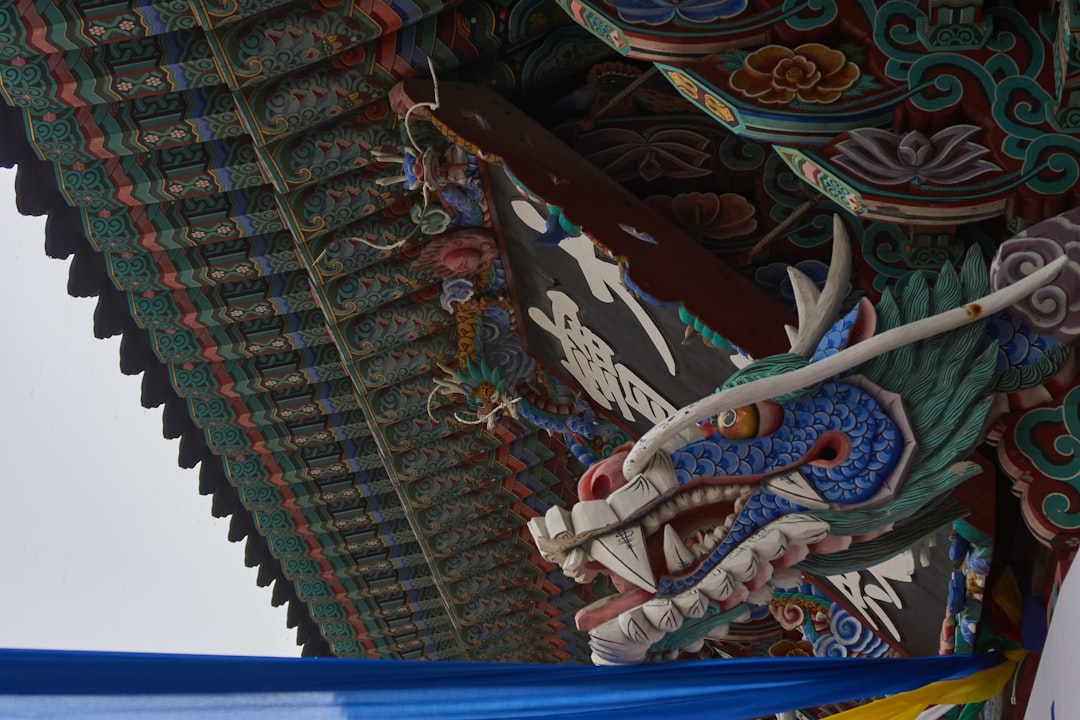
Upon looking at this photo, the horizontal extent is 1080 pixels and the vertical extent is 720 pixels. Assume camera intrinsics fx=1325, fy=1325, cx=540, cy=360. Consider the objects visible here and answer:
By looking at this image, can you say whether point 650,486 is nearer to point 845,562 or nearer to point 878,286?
point 845,562

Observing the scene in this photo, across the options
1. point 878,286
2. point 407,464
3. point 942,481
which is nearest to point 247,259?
point 407,464

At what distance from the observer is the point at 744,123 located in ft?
12.3

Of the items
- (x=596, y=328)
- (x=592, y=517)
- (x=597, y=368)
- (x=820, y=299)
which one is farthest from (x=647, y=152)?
(x=592, y=517)

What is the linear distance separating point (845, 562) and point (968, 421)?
57 centimetres

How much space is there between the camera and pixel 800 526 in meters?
3.70

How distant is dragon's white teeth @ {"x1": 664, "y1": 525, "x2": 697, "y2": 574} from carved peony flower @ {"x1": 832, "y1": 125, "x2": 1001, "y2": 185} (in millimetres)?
1148

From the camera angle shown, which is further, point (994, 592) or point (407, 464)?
point (407, 464)

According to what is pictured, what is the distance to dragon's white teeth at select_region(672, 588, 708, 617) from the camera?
3680mm

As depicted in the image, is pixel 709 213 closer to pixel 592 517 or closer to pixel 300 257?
pixel 592 517

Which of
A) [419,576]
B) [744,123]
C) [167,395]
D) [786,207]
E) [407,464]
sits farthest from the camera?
[419,576]

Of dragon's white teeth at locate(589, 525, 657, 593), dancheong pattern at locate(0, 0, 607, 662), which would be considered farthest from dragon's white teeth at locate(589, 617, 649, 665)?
dancheong pattern at locate(0, 0, 607, 662)

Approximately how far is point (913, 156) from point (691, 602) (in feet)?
4.53

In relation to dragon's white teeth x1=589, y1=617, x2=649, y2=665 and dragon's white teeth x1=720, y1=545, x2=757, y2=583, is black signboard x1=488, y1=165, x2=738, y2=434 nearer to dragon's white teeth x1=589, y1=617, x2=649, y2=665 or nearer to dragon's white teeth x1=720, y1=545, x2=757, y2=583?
dragon's white teeth x1=720, y1=545, x2=757, y2=583

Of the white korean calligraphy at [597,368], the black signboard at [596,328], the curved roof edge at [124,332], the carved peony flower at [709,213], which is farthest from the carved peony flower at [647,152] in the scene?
the curved roof edge at [124,332]
